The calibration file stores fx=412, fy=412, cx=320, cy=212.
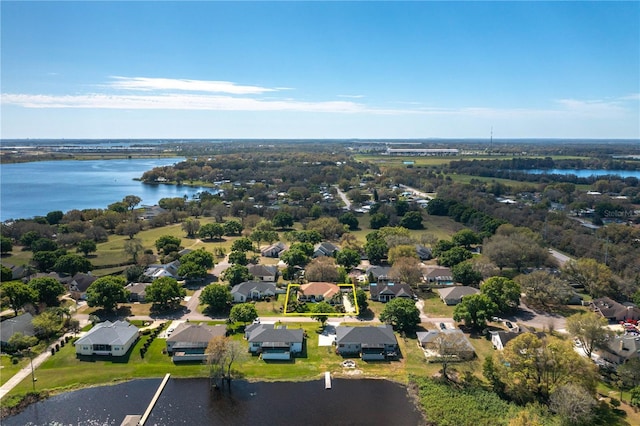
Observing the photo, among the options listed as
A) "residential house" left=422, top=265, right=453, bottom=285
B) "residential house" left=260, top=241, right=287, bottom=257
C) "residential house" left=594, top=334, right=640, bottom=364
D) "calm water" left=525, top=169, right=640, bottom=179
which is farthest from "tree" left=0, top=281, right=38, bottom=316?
"calm water" left=525, top=169, right=640, bottom=179

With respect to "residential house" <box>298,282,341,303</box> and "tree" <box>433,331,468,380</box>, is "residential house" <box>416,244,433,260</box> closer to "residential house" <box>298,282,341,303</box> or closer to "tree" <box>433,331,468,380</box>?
"residential house" <box>298,282,341,303</box>

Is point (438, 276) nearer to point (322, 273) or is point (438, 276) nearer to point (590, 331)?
point (322, 273)

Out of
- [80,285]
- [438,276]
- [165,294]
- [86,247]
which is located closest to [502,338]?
[438,276]

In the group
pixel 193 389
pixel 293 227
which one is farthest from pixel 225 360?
pixel 293 227

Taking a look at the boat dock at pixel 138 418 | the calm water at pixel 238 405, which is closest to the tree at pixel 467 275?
the calm water at pixel 238 405

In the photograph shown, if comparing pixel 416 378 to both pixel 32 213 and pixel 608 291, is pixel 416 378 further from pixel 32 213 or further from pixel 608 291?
pixel 32 213
